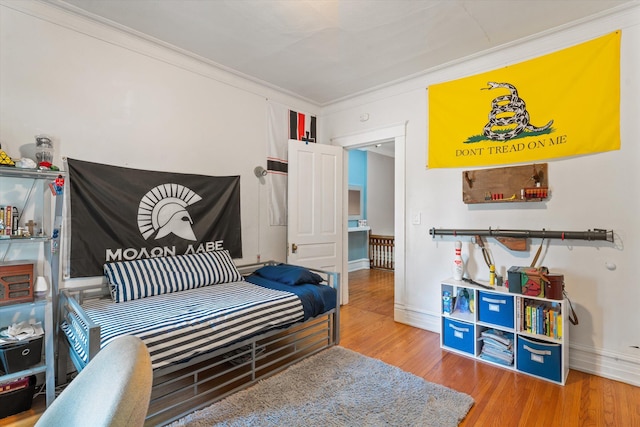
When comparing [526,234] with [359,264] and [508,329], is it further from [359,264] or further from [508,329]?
[359,264]

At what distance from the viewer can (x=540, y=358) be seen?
2.28m

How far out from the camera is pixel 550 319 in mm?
2287

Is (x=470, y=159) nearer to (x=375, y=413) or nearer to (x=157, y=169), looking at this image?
(x=375, y=413)

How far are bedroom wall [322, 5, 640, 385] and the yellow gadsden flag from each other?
8cm

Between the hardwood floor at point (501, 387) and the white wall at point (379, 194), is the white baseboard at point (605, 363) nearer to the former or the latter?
the hardwood floor at point (501, 387)

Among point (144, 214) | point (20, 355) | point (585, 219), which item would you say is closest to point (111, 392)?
point (20, 355)

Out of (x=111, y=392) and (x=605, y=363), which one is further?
(x=605, y=363)

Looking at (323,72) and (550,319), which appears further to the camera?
(323,72)

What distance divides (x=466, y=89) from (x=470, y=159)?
27.6 inches

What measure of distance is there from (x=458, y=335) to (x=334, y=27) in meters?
2.86

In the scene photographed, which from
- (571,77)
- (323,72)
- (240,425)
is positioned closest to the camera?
(240,425)

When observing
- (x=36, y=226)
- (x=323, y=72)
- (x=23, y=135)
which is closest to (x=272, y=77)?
(x=323, y=72)

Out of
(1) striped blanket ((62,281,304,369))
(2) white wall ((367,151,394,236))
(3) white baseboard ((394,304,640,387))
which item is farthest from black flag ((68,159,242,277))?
(2) white wall ((367,151,394,236))

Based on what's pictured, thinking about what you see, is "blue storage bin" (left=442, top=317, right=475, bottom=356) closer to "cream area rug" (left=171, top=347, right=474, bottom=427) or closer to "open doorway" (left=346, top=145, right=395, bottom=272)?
"cream area rug" (left=171, top=347, right=474, bottom=427)
